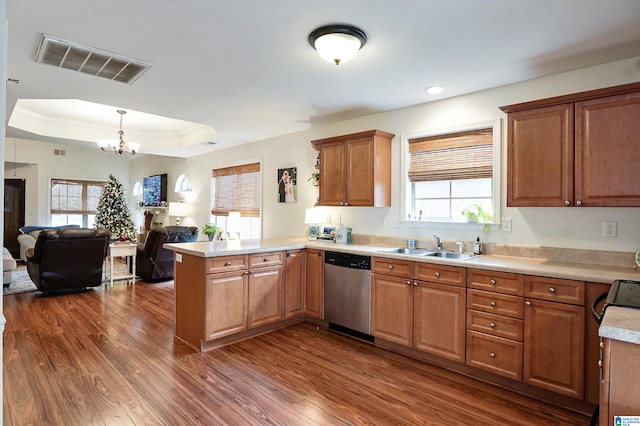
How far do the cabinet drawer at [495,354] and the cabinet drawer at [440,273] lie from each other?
16.5 inches

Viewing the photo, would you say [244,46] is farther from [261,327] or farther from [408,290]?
[261,327]

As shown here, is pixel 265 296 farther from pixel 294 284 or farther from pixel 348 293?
pixel 348 293

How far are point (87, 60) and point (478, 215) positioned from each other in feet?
11.9

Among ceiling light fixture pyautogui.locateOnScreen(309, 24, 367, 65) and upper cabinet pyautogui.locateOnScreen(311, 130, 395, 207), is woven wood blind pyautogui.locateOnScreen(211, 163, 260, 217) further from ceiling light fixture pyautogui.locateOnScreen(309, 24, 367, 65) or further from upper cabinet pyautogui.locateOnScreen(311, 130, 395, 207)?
ceiling light fixture pyautogui.locateOnScreen(309, 24, 367, 65)

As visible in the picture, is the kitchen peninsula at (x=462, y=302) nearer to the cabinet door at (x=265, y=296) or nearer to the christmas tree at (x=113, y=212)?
the cabinet door at (x=265, y=296)

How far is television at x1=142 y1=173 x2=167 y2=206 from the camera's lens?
8.41 m

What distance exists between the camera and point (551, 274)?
8.05ft

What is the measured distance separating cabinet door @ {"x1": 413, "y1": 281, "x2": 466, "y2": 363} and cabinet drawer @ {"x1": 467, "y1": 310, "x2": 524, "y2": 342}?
0.08m

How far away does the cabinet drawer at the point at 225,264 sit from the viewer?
10.6 ft

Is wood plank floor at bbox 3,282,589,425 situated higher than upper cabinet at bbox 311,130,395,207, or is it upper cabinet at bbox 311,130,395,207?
upper cabinet at bbox 311,130,395,207

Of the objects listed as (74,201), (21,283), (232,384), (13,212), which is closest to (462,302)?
(232,384)

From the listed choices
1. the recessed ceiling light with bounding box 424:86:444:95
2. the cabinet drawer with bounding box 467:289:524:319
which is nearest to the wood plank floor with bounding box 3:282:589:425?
the cabinet drawer with bounding box 467:289:524:319

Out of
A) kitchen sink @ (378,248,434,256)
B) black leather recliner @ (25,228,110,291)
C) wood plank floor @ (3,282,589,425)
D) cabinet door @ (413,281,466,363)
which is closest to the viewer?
wood plank floor @ (3,282,589,425)

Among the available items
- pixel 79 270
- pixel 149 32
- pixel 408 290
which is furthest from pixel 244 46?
pixel 79 270
